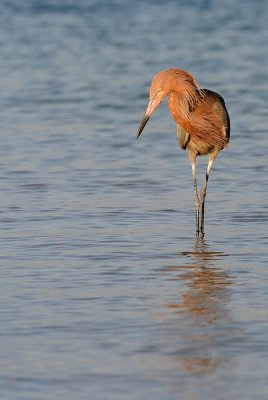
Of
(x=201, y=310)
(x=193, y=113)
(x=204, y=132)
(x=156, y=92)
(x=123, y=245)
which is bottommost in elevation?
(x=123, y=245)

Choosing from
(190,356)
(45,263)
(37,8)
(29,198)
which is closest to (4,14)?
(37,8)

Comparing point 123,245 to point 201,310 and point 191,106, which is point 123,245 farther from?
point 201,310

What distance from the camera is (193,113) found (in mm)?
9953

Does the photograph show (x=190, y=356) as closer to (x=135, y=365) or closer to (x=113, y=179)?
(x=135, y=365)

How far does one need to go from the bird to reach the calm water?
1.78 ft

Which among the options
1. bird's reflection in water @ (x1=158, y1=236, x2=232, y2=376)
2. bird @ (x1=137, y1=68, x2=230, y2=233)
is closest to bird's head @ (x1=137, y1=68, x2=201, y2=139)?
bird @ (x1=137, y1=68, x2=230, y2=233)

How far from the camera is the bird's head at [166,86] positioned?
976 cm

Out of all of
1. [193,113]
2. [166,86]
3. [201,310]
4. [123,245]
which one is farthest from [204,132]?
[201,310]

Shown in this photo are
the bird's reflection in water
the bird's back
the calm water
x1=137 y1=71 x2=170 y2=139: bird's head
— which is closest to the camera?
the calm water

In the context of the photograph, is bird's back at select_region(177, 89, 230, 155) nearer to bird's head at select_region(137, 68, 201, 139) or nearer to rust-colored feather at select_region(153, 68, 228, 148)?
rust-colored feather at select_region(153, 68, 228, 148)

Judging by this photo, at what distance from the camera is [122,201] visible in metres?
10.6

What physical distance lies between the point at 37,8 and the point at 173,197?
2053 cm

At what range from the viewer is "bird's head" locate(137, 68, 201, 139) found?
9.76 m

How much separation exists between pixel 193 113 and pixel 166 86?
349mm
